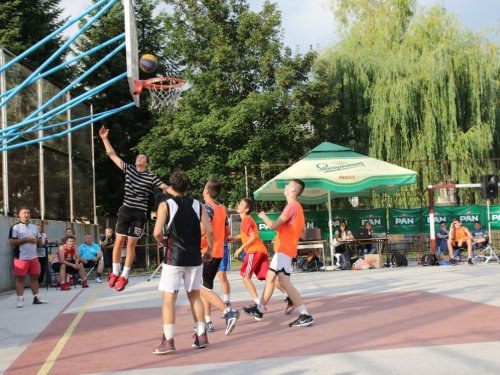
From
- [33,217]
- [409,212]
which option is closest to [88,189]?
[33,217]

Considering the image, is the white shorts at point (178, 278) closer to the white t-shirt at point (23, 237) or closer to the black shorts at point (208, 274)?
the black shorts at point (208, 274)

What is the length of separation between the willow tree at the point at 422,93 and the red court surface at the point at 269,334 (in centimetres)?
1644

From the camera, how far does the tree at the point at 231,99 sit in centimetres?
2953

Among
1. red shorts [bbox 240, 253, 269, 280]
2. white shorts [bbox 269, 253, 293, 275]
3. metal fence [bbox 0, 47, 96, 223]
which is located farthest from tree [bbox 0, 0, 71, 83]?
white shorts [bbox 269, 253, 293, 275]

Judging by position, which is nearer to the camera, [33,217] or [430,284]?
[430,284]

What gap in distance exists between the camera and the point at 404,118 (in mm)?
27359

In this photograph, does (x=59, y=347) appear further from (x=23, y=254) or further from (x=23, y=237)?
(x=23, y=237)

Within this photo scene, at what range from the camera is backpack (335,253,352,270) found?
1972 cm

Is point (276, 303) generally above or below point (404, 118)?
below

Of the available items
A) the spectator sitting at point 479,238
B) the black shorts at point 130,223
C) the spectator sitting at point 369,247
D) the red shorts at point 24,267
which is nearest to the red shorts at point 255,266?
the black shorts at point 130,223

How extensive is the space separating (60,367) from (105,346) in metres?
1.14

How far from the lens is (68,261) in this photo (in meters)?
17.2

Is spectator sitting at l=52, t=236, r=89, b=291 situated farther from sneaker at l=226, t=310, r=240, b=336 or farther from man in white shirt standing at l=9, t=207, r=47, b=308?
sneaker at l=226, t=310, r=240, b=336

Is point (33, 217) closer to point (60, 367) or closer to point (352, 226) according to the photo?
point (352, 226)
